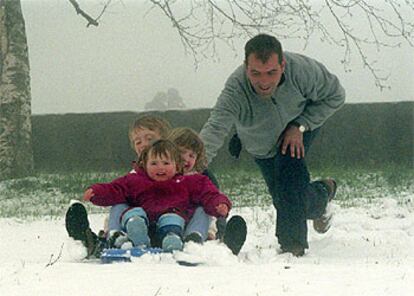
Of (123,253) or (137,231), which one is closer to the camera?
(123,253)

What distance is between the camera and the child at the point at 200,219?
362 centimetres

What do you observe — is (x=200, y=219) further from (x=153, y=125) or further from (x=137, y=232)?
(x=153, y=125)

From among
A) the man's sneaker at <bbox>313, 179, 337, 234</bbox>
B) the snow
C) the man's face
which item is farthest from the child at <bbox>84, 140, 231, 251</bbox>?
the man's sneaker at <bbox>313, 179, 337, 234</bbox>

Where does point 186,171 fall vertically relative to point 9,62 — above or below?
below

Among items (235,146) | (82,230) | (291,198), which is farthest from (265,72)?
(82,230)

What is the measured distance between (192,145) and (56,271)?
4.42ft

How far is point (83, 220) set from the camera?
362 cm

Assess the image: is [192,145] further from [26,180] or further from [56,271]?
[26,180]

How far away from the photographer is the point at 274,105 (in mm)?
4227

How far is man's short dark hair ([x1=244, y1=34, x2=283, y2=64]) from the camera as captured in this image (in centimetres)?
393

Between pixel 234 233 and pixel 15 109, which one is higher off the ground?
pixel 15 109

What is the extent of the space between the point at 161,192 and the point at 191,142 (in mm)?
345

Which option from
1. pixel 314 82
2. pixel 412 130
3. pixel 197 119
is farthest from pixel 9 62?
pixel 314 82

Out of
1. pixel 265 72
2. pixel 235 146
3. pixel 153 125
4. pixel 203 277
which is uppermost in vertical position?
pixel 265 72
